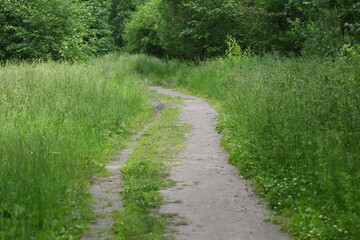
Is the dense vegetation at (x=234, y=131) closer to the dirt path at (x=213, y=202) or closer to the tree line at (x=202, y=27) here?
the tree line at (x=202, y=27)

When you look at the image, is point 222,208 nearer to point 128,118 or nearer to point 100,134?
point 100,134

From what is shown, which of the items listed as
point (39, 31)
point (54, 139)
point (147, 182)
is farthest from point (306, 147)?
point (39, 31)

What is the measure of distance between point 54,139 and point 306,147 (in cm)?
390

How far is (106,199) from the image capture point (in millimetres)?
6223

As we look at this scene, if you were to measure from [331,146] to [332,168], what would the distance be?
1.38ft

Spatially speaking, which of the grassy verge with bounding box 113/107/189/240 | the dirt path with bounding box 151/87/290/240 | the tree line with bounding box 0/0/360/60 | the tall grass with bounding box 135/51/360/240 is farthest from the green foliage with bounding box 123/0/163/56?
the dirt path with bounding box 151/87/290/240

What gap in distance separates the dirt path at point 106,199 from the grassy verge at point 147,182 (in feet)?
0.35

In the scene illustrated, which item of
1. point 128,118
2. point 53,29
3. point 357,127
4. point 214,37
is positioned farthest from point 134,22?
point 357,127

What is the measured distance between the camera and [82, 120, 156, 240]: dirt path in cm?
505

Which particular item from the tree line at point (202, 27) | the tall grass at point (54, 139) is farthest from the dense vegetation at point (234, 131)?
the tree line at point (202, 27)

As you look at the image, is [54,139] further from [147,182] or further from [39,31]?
[39,31]

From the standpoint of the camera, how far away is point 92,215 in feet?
18.1

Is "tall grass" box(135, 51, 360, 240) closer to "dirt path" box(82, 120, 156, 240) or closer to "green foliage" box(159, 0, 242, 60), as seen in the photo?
"dirt path" box(82, 120, 156, 240)

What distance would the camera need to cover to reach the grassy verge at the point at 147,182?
5078 millimetres
